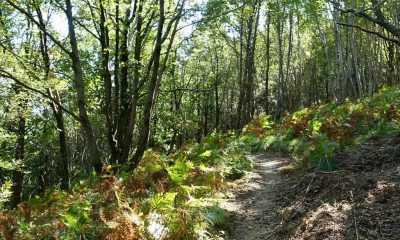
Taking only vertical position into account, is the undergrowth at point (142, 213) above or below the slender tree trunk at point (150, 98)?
below

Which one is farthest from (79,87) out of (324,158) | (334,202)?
(334,202)

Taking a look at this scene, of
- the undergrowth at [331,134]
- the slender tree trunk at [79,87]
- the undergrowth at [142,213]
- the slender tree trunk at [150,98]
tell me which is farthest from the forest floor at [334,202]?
the slender tree trunk at [79,87]

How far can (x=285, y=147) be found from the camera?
42.2 feet

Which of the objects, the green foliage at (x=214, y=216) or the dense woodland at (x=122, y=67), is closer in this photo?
the green foliage at (x=214, y=216)

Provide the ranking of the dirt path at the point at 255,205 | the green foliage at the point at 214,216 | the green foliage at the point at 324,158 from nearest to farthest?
the green foliage at the point at 214,216, the dirt path at the point at 255,205, the green foliage at the point at 324,158

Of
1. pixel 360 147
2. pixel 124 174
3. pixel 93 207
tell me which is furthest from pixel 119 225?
pixel 360 147

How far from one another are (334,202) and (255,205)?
1.99 metres

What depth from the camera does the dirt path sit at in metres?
5.80

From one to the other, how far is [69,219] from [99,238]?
48 cm

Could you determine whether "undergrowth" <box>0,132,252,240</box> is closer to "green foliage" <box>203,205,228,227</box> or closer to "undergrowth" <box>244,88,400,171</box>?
"green foliage" <box>203,205,228,227</box>

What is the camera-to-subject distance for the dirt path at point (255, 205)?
19.0 ft

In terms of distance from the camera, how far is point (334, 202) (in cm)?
534

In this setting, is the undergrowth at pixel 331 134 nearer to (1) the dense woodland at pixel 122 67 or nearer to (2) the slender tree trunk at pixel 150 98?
(1) the dense woodland at pixel 122 67

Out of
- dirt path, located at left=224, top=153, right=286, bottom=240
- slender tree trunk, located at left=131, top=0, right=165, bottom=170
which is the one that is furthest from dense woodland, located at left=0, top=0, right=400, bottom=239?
dirt path, located at left=224, top=153, right=286, bottom=240
